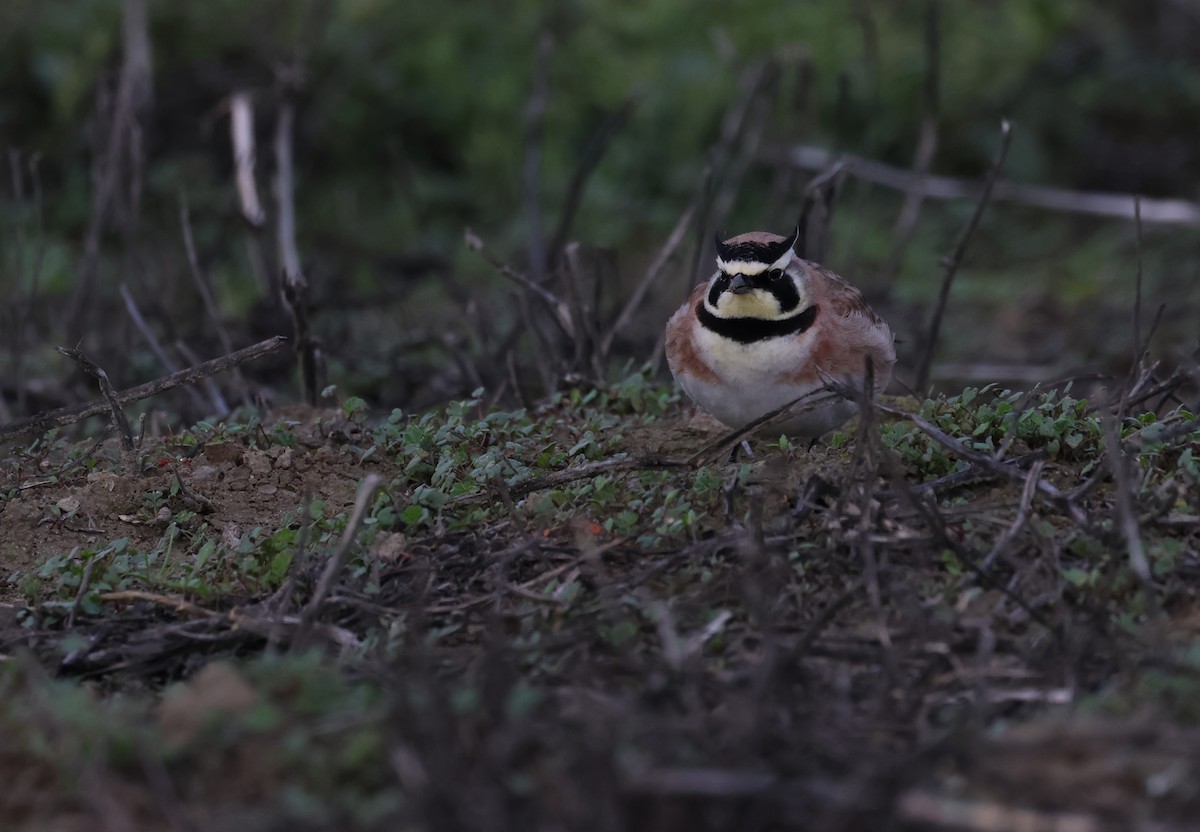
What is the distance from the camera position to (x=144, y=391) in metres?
4.53

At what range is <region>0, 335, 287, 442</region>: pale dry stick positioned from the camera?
448 centimetres

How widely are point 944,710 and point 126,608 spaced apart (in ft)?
7.03

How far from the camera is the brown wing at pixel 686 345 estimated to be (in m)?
4.55

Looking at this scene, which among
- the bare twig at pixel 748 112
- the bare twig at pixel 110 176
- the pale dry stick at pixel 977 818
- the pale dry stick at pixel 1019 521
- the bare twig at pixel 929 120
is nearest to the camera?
the pale dry stick at pixel 977 818

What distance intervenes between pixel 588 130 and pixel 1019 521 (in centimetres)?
657

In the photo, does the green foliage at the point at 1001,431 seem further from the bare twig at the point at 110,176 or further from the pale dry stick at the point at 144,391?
the bare twig at the point at 110,176

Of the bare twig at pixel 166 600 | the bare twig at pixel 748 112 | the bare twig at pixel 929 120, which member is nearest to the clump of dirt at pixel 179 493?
the bare twig at pixel 166 600

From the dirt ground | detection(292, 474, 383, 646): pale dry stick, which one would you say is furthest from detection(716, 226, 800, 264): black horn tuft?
detection(292, 474, 383, 646): pale dry stick

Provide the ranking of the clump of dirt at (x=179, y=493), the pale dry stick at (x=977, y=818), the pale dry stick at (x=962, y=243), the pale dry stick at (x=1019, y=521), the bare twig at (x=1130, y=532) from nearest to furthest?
the pale dry stick at (x=977, y=818)
the bare twig at (x=1130, y=532)
the pale dry stick at (x=1019, y=521)
the clump of dirt at (x=179, y=493)
the pale dry stick at (x=962, y=243)

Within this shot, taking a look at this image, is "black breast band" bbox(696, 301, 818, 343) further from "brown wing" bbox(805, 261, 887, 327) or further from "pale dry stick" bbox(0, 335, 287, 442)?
"pale dry stick" bbox(0, 335, 287, 442)

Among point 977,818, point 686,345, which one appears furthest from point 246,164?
point 977,818

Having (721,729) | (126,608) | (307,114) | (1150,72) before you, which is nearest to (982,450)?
(721,729)

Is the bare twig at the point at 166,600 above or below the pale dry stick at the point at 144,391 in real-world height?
below

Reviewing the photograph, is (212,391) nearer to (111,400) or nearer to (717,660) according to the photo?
(111,400)
